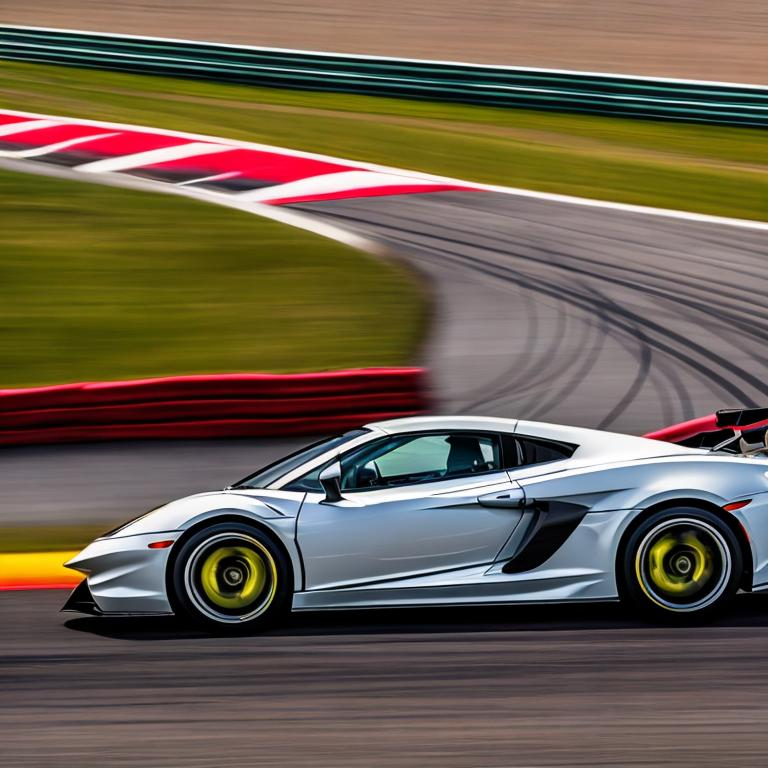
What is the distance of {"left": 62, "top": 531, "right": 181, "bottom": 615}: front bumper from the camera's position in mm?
6141

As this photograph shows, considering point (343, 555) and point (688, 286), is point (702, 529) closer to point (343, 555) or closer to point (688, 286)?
point (343, 555)

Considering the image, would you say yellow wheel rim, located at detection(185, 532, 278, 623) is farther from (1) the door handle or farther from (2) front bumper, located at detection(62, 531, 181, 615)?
(1) the door handle

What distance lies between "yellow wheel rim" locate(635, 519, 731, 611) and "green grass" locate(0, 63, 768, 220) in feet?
37.5

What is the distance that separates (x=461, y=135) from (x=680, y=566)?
1488 centimetres

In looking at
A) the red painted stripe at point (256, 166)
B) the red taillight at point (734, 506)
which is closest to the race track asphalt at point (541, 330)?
the red painted stripe at point (256, 166)

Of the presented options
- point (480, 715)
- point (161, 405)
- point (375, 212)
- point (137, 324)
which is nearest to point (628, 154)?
point (375, 212)

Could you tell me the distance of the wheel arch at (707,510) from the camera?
6125 millimetres

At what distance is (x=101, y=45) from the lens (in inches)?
907

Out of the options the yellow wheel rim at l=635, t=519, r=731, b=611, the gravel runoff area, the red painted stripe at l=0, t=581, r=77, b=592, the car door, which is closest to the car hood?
the car door

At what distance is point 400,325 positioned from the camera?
42.0 ft

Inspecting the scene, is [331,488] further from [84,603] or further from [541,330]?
[541,330]

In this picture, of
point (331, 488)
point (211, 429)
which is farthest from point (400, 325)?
point (331, 488)

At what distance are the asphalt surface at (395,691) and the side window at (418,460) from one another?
28.8 inches

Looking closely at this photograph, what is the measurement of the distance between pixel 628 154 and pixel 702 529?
1432 centimetres
